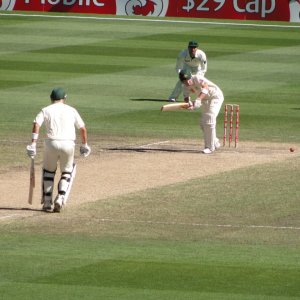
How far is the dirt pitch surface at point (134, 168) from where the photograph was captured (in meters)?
20.7

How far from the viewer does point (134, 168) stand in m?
24.0

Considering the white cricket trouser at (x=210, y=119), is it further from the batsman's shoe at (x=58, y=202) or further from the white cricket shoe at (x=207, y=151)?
the batsman's shoe at (x=58, y=202)

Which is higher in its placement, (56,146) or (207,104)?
(56,146)

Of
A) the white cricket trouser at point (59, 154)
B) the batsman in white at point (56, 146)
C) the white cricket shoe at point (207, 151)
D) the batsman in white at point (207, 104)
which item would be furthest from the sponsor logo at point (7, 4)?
the white cricket trouser at point (59, 154)

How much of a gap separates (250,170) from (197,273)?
873cm

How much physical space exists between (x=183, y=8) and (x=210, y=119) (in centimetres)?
3199

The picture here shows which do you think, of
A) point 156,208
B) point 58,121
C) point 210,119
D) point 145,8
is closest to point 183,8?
point 145,8

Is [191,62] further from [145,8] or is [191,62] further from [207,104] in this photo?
[145,8]

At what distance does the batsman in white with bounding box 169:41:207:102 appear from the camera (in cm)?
3459

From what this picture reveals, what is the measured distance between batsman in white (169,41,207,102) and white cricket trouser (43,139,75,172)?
15.2 metres

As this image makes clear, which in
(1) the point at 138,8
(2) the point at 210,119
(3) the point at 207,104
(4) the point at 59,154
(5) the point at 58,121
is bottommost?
(1) the point at 138,8

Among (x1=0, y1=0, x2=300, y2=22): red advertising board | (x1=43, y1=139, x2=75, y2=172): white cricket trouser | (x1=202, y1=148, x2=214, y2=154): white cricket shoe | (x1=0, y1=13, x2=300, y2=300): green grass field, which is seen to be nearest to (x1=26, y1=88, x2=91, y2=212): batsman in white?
(x1=43, y1=139, x2=75, y2=172): white cricket trouser

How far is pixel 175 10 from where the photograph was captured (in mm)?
57969

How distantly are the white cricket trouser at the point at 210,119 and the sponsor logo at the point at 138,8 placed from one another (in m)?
32.0
